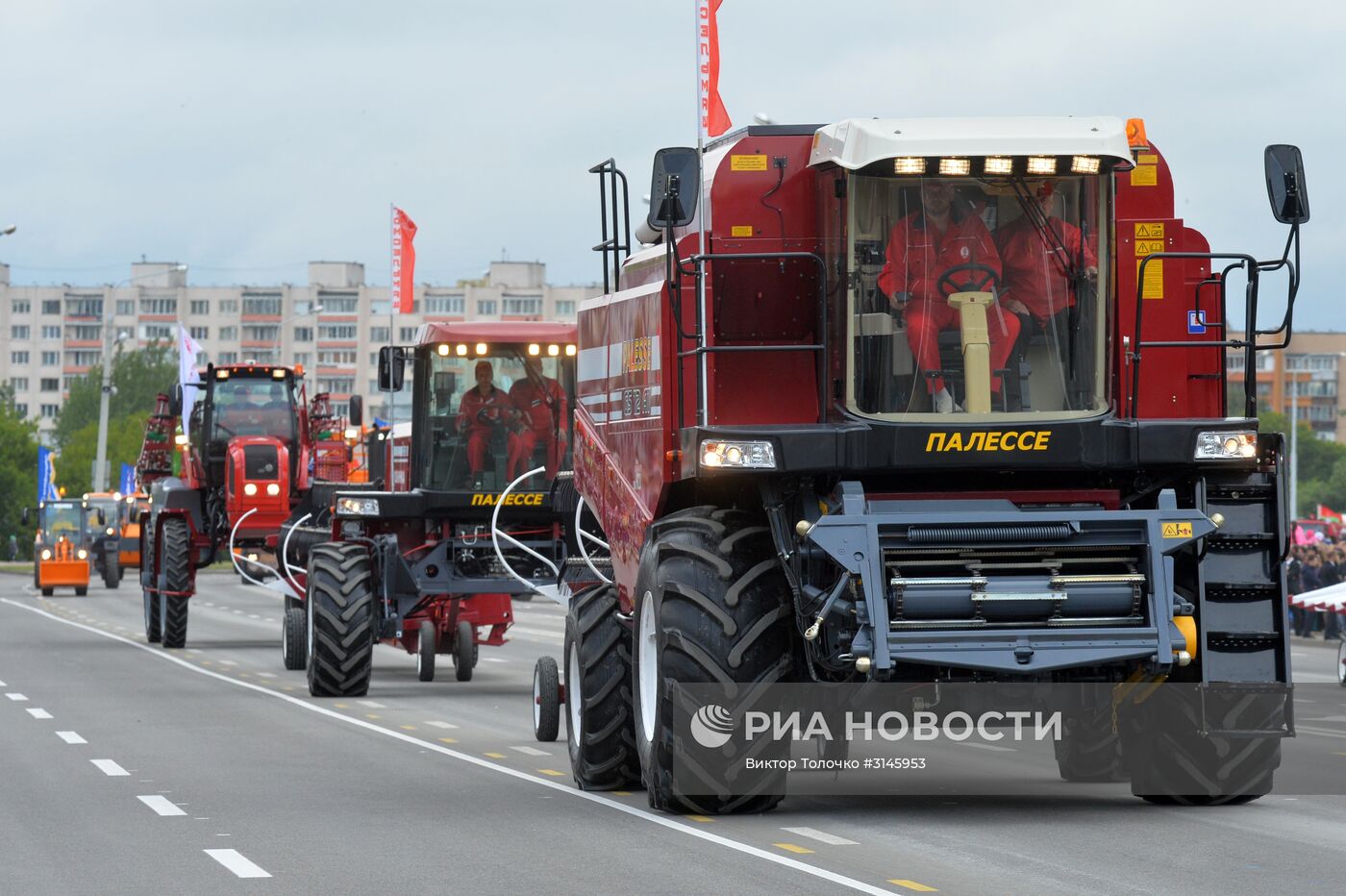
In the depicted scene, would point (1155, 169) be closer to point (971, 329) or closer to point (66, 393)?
point (971, 329)

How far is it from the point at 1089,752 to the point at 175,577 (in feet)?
64.6

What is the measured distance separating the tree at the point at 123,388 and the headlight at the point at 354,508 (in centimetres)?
13720

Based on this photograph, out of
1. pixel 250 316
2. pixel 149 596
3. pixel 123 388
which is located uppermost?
pixel 250 316

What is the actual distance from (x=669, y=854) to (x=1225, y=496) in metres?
3.59

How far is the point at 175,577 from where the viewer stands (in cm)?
3148

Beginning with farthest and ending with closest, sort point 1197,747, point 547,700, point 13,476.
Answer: point 13,476 → point 547,700 → point 1197,747

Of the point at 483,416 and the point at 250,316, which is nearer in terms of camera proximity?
the point at 483,416

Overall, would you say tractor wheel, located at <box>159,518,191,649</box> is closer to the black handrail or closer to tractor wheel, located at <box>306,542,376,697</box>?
tractor wheel, located at <box>306,542,376,697</box>

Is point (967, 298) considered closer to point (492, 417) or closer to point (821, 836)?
point (821, 836)

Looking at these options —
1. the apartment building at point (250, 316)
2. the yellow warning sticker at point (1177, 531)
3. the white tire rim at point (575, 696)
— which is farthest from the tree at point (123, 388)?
the yellow warning sticker at point (1177, 531)

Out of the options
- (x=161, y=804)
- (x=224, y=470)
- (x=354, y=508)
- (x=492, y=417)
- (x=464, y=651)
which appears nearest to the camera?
(x=161, y=804)

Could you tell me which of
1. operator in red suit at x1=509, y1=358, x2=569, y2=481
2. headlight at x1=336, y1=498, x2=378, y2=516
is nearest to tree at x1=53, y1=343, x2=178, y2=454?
operator in red suit at x1=509, y1=358, x2=569, y2=481

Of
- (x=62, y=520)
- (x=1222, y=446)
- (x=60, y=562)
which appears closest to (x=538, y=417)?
(x=1222, y=446)

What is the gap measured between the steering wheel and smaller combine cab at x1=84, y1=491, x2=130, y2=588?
58006 mm
